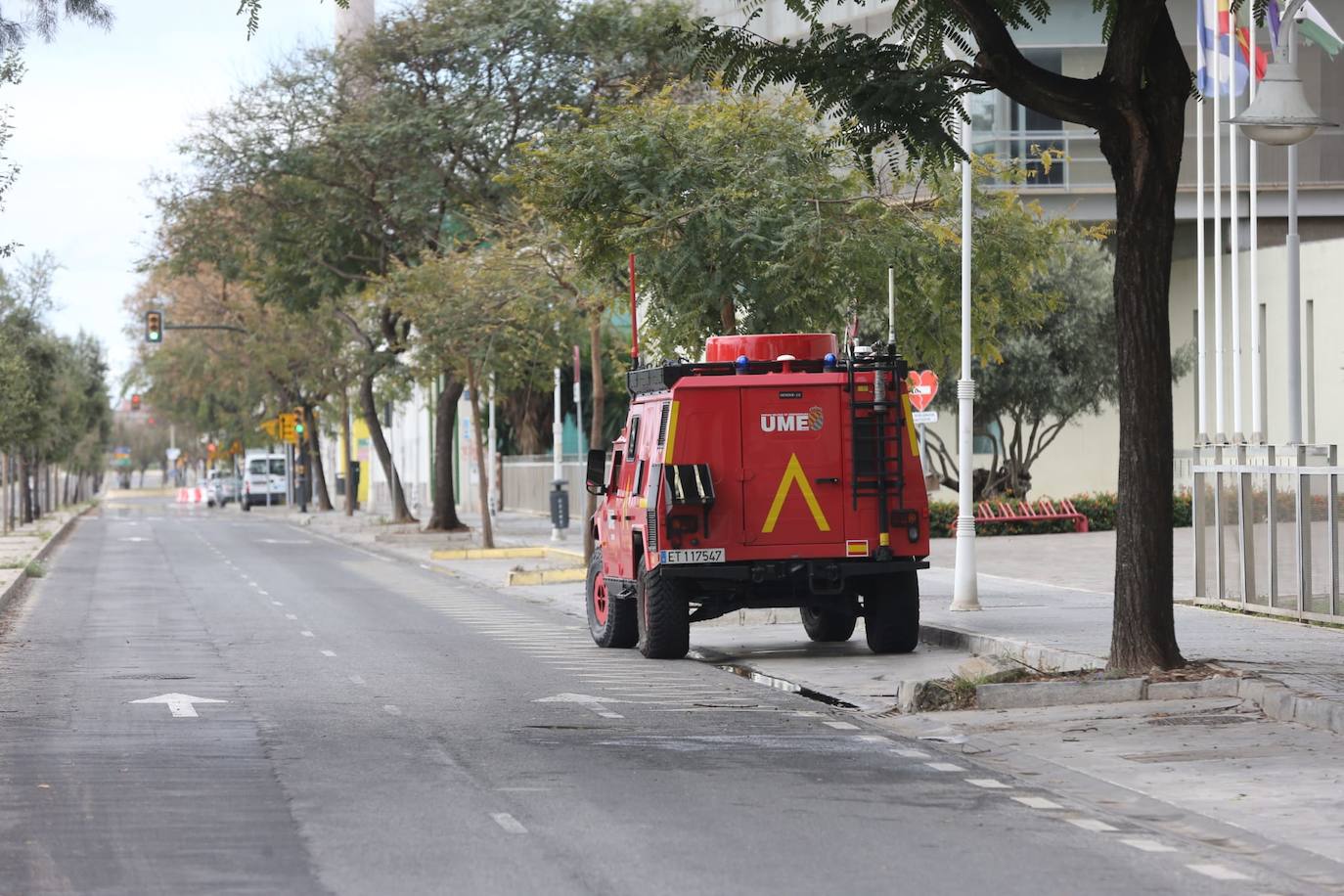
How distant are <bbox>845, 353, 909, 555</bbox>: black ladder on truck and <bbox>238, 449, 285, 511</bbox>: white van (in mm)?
68928

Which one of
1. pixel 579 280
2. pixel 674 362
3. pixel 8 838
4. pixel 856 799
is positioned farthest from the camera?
pixel 579 280

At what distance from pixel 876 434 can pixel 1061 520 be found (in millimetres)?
23898

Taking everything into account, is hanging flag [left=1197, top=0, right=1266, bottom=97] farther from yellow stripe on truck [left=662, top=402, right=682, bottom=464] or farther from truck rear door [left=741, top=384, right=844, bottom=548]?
yellow stripe on truck [left=662, top=402, right=682, bottom=464]

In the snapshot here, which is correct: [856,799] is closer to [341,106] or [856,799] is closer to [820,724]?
[820,724]

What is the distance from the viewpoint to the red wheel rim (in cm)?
1969

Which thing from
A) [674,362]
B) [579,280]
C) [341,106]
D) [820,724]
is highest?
[341,106]

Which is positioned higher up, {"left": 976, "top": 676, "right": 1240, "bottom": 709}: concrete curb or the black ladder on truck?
the black ladder on truck

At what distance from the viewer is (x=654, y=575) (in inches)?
690

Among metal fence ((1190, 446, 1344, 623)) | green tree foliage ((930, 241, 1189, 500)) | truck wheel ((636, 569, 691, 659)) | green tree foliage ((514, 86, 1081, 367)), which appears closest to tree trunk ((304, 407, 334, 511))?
green tree foliage ((930, 241, 1189, 500))

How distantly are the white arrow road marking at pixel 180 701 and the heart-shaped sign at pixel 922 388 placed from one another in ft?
42.4

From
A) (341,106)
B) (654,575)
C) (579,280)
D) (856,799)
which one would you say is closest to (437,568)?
(579,280)

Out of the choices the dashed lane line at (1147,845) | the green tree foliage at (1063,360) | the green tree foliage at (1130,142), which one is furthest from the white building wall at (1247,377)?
the dashed lane line at (1147,845)

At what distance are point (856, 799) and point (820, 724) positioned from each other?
10.7ft

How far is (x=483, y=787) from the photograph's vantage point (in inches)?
410
